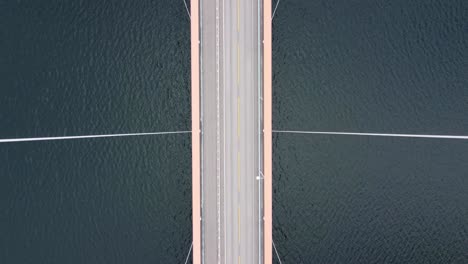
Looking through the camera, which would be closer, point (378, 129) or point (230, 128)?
point (378, 129)

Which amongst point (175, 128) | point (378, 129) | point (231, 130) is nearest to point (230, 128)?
point (231, 130)

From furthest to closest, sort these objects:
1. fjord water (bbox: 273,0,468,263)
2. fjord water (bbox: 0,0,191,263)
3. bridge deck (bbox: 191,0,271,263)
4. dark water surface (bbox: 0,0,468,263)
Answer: bridge deck (bbox: 191,0,271,263) < fjord water (bbox: 273,0,468,263) < dark water surface (bbox: 0,0,468,263) < fjord water (bbox: 0,0,191,263)

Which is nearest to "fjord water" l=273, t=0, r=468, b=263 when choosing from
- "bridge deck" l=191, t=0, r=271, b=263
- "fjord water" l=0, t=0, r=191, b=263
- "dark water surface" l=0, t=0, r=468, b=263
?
"dark water surface" l=0, t=0, r=468, b=263

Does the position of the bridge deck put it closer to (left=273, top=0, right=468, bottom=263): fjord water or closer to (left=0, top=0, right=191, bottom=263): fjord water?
(left=273, top=0, right=468, bottom=263): fjord water

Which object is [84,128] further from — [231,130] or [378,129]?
[231,130]

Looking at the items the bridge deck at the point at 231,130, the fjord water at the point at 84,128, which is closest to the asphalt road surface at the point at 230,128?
the bridge deck at the point at 231,130

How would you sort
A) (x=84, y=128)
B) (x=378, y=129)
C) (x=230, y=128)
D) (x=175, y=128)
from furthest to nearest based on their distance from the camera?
(x=230, y=128), (x=175, y=128), (x=378, y=129), (x=84, y=128)
